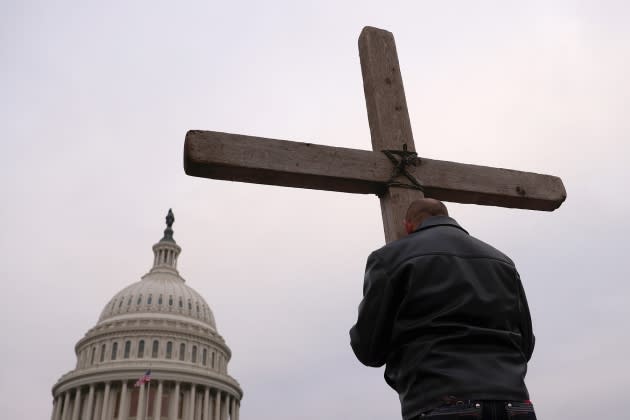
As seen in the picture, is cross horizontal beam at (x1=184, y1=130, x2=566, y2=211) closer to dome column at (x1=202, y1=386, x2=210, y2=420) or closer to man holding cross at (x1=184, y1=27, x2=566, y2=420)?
man holding cross at (x1=184, y1=27, x2=566, y2=420)

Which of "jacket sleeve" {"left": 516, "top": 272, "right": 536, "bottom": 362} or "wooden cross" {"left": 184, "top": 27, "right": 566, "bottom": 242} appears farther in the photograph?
"wooden cross" {"left": 184, "top": 27, "right": 566, "bottom": 242}

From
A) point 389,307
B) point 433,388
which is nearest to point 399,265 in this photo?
point 389,307

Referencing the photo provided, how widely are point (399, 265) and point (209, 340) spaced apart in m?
85.1

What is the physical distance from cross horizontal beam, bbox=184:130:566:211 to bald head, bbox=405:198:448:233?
97cm

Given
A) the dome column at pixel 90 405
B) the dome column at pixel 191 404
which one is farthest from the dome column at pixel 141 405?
the dome column at pixel 90 405

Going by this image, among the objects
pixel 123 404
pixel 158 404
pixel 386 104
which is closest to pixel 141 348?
pixel 123 404

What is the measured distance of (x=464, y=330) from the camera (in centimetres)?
268

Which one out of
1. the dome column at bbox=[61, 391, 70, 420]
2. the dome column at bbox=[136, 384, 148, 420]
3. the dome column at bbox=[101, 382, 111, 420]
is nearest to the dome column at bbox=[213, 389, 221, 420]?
the dome column at bbox=[136, 384, 148, 420]

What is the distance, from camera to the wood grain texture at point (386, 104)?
14.3ft

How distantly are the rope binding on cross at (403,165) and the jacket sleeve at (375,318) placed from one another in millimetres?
1508

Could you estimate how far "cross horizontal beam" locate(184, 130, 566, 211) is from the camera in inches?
158

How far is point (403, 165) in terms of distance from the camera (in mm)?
4477

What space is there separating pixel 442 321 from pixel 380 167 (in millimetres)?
1949

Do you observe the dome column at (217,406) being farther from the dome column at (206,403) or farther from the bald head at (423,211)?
the bald head at (423,211)
